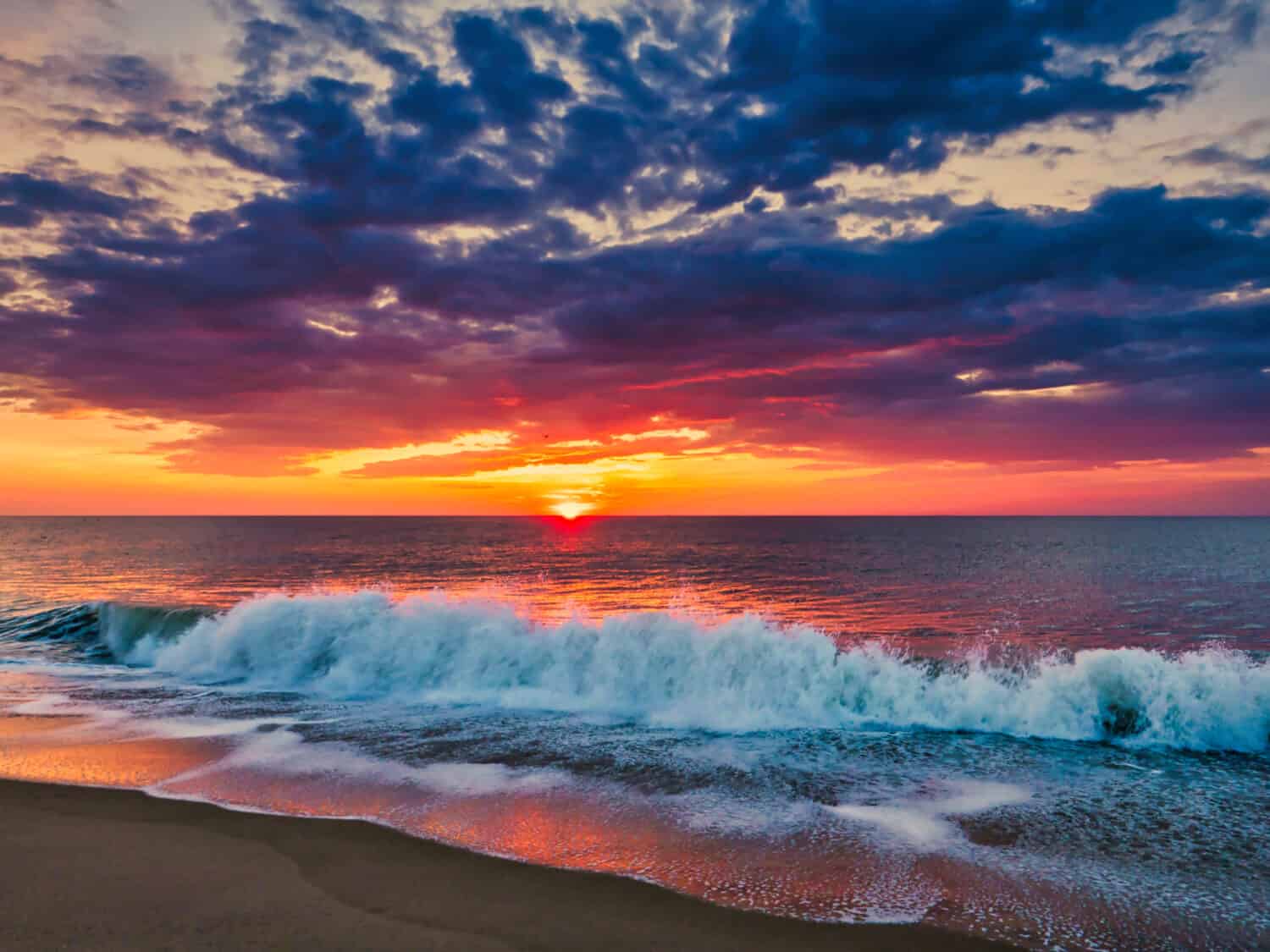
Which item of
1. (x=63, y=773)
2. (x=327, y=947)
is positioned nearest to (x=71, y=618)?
(x=63, y=773)

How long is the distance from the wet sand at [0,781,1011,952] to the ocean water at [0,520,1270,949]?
17.0 inches

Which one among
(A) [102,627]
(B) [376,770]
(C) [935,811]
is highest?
(A) [102,627]

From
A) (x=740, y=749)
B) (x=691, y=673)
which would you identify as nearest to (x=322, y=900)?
(x=740, y=749)

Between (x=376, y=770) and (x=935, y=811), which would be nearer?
(x=935, y=811)

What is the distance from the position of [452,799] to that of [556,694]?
688 cm

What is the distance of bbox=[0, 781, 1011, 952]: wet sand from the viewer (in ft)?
18.8

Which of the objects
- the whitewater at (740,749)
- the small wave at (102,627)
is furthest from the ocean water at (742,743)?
the small wave at (102,627)

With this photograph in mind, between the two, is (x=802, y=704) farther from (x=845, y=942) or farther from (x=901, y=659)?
(x=845, y=942)

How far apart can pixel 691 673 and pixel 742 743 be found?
12.2 feet

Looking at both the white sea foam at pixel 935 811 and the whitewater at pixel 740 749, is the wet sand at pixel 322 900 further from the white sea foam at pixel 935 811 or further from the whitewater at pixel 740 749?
the white sea foam at pixel 935 811

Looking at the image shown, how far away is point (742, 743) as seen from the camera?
40.5 ft

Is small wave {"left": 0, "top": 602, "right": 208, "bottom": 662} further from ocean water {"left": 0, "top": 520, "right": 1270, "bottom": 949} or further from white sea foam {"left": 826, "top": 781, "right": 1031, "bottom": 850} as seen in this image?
white sea foam {"left": 826, "top": 781, "right": 1031, "bottom": 850}

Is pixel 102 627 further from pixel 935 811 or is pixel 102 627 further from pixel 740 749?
pixel 935 811

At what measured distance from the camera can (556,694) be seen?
15953mm
